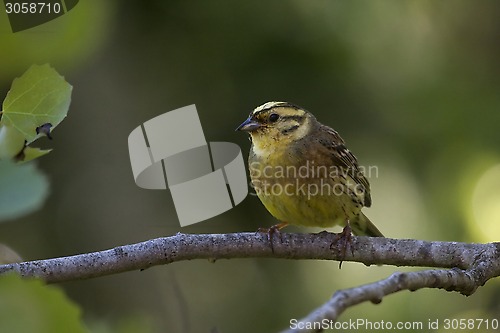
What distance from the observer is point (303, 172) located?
4297 millimetres

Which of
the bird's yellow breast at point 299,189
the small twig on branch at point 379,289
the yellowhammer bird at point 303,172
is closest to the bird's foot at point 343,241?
the yellowhammer bird at point 303,172

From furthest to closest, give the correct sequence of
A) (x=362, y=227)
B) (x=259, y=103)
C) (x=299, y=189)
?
1. (x=259, y=103)
2. (x=362, y=227)
3. (x=299, y=189)

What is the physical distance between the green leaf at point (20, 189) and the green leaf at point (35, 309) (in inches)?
7.3

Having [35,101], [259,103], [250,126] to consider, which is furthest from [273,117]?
[35,101]

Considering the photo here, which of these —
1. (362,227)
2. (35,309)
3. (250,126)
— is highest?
(35,309)

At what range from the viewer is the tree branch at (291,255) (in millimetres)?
2891

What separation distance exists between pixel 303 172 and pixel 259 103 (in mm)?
2768

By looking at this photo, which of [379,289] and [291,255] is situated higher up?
[379,289]

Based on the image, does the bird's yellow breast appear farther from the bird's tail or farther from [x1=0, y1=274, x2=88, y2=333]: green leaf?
[x1=0, y1=274, x2=88, y2=333]: green leaf

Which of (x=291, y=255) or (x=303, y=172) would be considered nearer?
(x=291, y=255)

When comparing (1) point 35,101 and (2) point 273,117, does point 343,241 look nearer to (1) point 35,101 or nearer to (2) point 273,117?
(2) point 273,117

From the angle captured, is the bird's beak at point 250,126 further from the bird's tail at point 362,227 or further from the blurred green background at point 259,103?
the blurred green background at point 259,103

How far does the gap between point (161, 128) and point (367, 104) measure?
86.1 inches

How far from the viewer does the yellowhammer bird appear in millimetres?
4180
